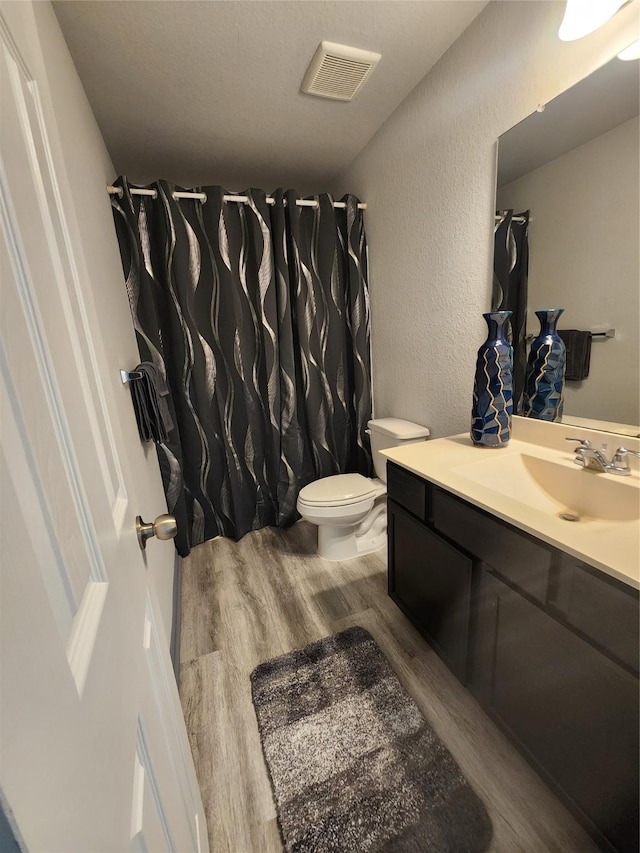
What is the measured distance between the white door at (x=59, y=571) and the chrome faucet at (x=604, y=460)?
1231 millimetres

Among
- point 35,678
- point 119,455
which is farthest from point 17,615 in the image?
point 119,455

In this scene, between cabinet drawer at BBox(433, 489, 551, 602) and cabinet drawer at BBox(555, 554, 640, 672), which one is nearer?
cabinet drawer at BBox(555, 554, 640, 672)

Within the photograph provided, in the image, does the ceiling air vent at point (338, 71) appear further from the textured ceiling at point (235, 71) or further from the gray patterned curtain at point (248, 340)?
the gray patterned curtain at point (248, 340)

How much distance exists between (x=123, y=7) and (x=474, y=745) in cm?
267

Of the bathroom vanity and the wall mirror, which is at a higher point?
the wall mirror

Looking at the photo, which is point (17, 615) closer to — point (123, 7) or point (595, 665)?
point (595, 665)

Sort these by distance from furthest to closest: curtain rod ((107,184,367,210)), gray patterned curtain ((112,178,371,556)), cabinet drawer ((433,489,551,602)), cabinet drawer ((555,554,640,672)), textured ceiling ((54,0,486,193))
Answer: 1. gray patterned curtain ((112,178,371,556))
2. curtain rod ((107,184,367,210))
3. textured ceiling ((54,0,486,193))
4. cabinet drawer ((433,489,551,602))
5. cabinet drawer ((555,554,640,672))

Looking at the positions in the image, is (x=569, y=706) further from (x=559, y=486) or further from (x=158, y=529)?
(x=158, y=529)

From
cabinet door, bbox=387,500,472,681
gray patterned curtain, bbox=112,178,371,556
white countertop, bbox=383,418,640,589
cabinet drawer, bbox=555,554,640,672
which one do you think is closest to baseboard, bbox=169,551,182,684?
gray patterned curtain, bbox=112,178,371,556

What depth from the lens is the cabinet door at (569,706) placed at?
0.72m

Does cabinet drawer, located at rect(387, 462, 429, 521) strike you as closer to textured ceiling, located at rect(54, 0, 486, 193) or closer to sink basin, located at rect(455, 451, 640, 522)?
sink basin, located at rect(455, 451, 640, 522)

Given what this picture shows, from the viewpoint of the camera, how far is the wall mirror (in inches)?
37.8

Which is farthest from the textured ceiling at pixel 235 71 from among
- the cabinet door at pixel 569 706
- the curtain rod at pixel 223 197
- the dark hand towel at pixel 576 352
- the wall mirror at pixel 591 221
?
the cabinet door at pixel 569 706

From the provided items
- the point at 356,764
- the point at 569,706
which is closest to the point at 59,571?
the point at 569,706
